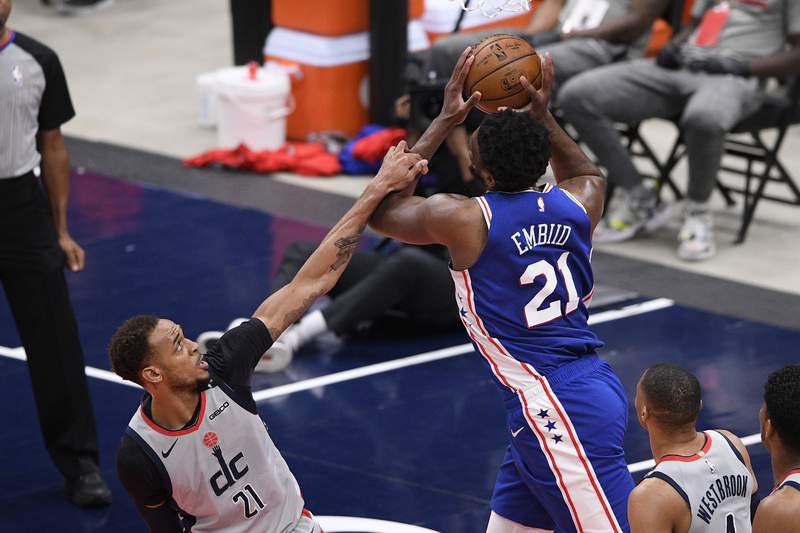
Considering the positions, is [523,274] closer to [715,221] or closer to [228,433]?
[228,433]

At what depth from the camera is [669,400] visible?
4.17m

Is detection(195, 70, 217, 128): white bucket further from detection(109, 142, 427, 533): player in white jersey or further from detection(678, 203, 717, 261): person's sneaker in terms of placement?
detection(109, 142, 427, 533): player in white jersey

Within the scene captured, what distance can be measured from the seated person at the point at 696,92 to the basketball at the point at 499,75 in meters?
4.08

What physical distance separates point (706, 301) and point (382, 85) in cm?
384

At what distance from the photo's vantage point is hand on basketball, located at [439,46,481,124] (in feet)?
15.6

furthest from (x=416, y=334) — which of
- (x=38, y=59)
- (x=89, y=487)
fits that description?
(x=38, y=59)

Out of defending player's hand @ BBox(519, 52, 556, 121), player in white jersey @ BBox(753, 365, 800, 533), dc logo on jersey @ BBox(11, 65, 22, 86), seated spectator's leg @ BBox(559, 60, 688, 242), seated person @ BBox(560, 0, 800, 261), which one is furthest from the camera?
seated spectator's leg @ BBox(559, 60, 688, 242)

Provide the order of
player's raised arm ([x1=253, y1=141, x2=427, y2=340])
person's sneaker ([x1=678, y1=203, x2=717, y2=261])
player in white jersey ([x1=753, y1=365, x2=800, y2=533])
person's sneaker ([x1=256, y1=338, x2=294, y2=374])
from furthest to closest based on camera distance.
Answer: person's sneaker ([x1=678, y1=203, x2=717, y2=261]), person's sneaker ([x1=256, y1=338, x2=294, y2=374]), player's raised arm ([x1=253, y1=141, x2=427, y2=340]), player in white jersey ([x1=753, y1=365, x2=800, y2=533])

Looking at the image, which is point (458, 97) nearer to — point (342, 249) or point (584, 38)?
point (342, 249)

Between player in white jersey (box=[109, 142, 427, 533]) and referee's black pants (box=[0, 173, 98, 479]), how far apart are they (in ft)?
5.55

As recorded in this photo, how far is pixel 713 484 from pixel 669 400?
283 mm

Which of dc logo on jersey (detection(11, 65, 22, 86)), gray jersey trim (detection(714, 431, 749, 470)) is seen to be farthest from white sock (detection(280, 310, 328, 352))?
gray jersey trim (detection(714, 431, 749, 470))

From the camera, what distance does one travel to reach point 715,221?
972cm

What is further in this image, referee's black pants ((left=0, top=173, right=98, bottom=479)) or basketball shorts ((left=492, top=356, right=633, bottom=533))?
referee's black pants ((left=0, top=173, right=98, bottom=479))
